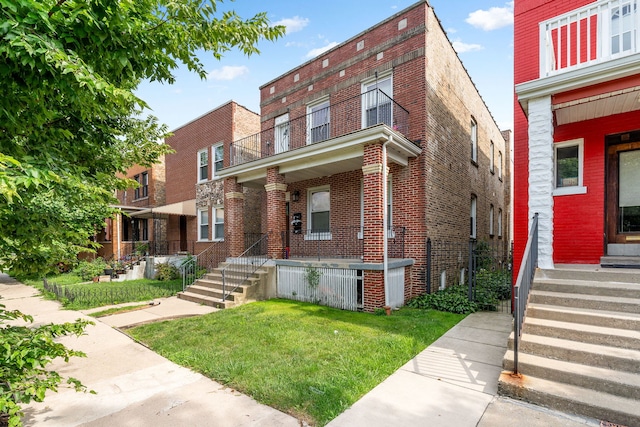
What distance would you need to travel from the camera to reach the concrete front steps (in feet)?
11.0

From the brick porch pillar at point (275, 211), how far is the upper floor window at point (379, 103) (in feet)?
11.0

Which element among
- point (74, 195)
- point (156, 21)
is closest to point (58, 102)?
point (74, 195)

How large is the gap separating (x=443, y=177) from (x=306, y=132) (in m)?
Answer: 5.15

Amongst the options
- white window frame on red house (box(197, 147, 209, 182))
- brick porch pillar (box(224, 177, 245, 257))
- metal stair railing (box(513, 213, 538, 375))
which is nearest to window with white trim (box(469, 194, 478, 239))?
metal stair railing (box(513, 213, 538, 375))

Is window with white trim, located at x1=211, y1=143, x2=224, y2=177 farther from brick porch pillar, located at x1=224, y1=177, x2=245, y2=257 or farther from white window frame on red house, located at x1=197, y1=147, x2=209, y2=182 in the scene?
brick porch pillar, located at x1=224, y1=177, x2=245, y2=257

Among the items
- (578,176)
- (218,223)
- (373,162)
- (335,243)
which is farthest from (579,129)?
(218,223)

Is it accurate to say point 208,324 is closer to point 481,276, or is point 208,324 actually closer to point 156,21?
point 156,21

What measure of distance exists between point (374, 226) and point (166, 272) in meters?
11.2

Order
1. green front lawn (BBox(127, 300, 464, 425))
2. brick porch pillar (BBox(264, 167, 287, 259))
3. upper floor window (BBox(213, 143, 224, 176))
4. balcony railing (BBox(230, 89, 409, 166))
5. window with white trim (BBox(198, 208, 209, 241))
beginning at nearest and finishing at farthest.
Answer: green front lawn (BBox(127, 300, 464, 425)) < balcony railing (BBox(230, 89, 409, 166)) < brick porch pillar (BBox(264, 167, 287, 259)) < upper floor window (BBox(213, 143, 224, 176)) < window with white trim (BBox(198, 208, 209, 241))

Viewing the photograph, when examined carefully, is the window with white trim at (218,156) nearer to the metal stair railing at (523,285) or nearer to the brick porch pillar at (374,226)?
the brick porch pillar at (374,226)

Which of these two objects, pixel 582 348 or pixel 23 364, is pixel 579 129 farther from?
pixel 23 364

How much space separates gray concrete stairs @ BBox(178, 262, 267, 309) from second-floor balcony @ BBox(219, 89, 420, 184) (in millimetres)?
3378

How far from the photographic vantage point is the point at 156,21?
3.26m

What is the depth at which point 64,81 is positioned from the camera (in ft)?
7.93
